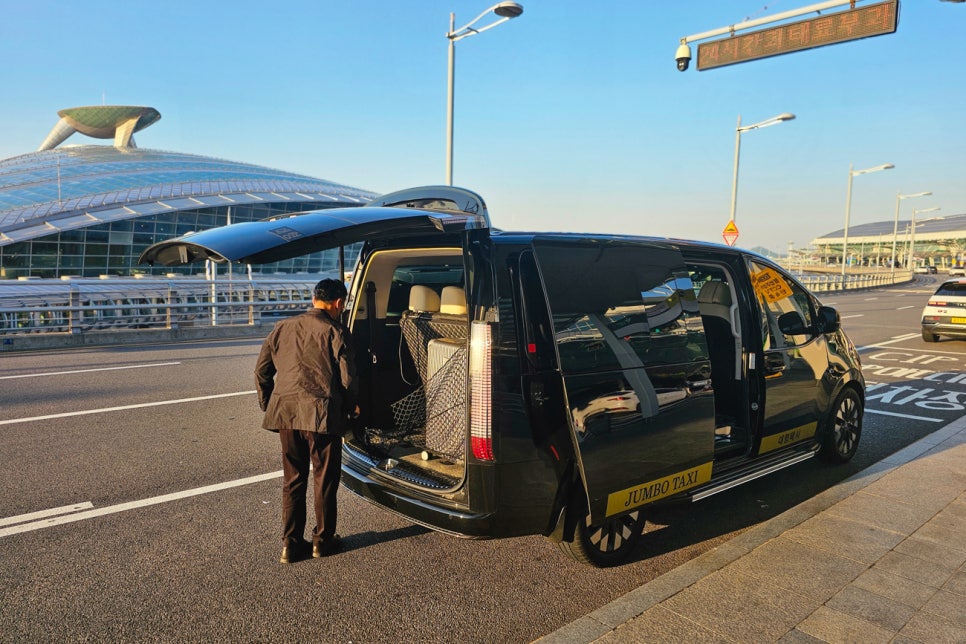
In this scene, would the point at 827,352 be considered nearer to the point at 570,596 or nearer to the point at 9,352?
the point at 570,596

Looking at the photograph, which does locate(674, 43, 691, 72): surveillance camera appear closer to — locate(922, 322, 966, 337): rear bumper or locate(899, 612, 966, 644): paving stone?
locate(922, 322, 966, 337): rear bumper

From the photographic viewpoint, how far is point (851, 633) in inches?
115

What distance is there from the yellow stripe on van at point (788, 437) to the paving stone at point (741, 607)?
152 centimetres

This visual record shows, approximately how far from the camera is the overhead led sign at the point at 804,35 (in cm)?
935

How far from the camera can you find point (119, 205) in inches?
1689

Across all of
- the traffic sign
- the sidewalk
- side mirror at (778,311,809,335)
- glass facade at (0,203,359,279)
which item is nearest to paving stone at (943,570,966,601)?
the sidewalk

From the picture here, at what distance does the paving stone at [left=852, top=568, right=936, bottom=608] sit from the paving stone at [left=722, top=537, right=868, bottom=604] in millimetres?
56

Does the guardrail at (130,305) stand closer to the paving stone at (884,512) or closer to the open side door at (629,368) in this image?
the open side door at (629,368)

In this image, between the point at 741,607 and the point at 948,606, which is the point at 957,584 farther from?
the point at 741,607

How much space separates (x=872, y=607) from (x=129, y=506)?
460 cm

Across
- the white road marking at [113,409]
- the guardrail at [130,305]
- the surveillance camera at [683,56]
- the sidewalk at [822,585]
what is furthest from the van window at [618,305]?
the guardrail at [130,305]

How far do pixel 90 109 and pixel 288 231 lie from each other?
98895 millimetres

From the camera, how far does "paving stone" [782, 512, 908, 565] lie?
3.76 metres

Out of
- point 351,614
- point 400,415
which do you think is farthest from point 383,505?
point 400,415
